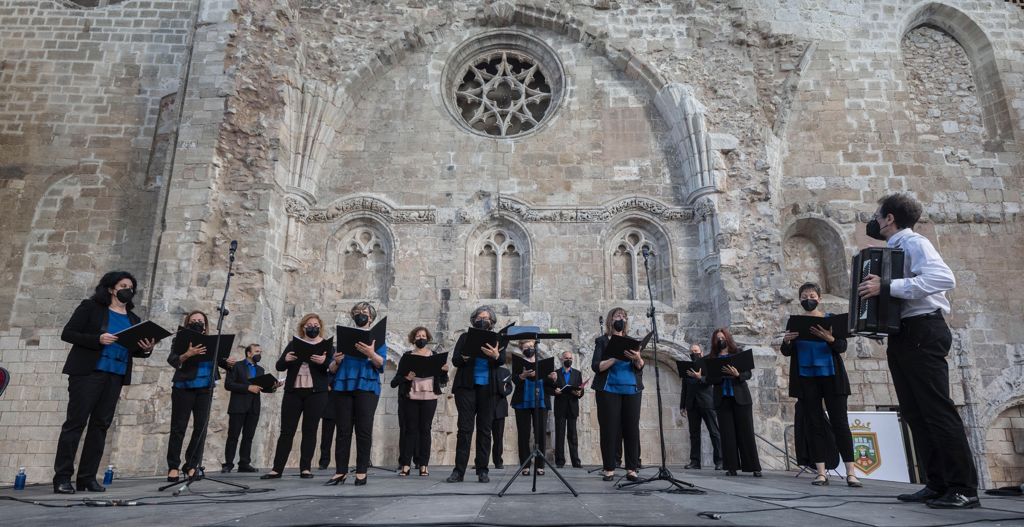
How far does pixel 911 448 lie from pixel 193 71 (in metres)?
14.6

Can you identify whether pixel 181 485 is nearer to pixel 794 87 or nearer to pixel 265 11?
pixel 265 11

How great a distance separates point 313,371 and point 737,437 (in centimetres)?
519

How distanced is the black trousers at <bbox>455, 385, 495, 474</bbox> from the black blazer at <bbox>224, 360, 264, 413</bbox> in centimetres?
359

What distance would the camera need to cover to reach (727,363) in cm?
758

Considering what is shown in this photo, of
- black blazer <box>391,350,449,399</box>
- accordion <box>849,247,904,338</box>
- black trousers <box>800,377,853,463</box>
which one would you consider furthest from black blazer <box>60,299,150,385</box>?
black trousers <box>800,377,853,463</box>

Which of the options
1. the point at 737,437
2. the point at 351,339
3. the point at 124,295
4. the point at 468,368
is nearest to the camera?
the point at 124,295

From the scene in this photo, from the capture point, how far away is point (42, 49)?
1404 cm

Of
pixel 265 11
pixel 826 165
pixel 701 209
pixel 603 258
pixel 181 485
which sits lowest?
pixel 181 485

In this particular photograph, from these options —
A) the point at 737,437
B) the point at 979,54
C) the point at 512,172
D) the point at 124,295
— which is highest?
the point at 979,54

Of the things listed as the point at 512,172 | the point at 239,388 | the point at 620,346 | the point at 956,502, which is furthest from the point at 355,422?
the point at 512,172

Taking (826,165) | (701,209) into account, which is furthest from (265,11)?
(826,165)

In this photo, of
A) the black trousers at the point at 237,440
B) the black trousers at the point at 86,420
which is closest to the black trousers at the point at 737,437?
the black trousers at the point at 237,440

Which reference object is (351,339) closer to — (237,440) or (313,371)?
(313,371)

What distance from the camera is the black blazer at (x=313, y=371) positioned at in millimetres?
6914
